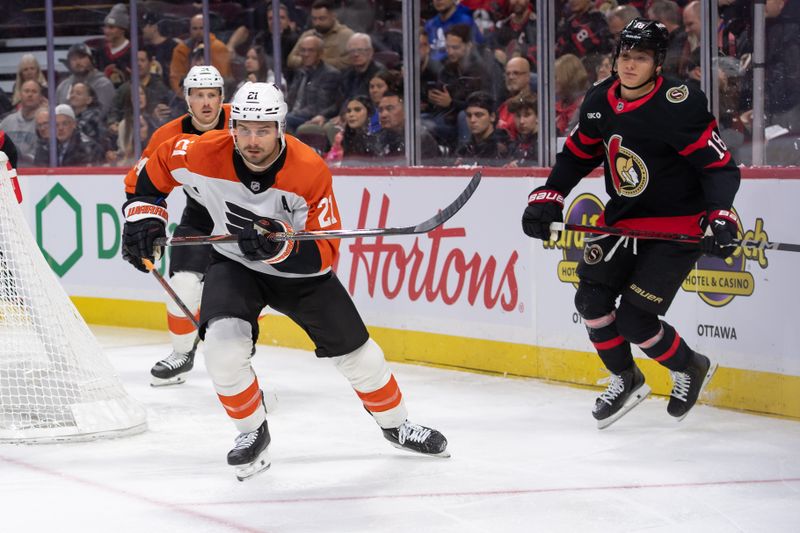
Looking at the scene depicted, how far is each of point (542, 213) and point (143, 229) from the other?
1.16m

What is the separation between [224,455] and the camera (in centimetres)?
364

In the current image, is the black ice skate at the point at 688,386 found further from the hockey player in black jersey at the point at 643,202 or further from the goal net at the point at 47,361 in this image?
the goal net at the point at 47,361

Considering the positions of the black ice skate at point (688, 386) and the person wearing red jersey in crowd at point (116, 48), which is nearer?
the black ice skate at point (688, 386)

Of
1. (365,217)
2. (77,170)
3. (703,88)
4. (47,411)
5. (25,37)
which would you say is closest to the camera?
(47,411)

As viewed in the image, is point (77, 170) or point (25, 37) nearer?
point (77, 170)

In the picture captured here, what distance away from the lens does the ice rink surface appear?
2.93 meters

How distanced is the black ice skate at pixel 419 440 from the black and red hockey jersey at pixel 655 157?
86cm

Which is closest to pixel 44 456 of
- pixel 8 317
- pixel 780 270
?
pixel 8 317

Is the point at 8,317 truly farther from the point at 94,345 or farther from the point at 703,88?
the point at 703,88

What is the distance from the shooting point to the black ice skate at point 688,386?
3.86 m

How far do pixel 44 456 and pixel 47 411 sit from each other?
11.4 inches

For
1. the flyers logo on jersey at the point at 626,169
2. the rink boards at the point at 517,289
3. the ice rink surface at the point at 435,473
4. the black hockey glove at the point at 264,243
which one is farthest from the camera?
the rink boards at the point at 517,289

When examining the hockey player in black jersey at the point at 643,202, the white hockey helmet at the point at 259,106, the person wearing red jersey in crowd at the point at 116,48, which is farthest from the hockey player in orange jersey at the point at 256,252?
the person wearing red jersey in crowd at the point at 116,48

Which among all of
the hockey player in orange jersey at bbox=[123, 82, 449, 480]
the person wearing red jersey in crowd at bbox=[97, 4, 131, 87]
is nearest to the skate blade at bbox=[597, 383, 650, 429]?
the hockey player in orange jersey at bbox=[123, 82, 449, 480]
